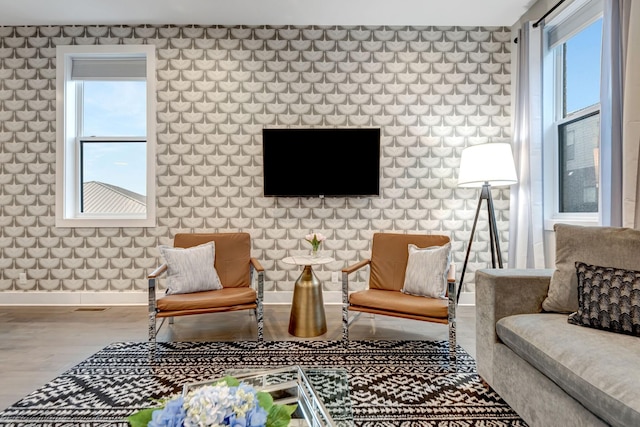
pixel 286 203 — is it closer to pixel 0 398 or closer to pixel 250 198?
pixel 250 198

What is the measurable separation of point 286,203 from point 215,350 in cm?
172

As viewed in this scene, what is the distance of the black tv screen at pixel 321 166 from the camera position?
148 inches

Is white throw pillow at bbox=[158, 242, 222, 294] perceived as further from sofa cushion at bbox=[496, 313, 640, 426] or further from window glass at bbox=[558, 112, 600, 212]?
window glass at bbox=[558, 112, 600, 212]

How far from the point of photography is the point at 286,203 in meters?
3.82

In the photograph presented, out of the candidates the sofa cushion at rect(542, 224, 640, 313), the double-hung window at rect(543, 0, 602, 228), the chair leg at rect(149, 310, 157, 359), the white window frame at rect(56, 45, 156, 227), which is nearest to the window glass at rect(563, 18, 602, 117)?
the double-hung window at rect(543, 0, 602, 228)

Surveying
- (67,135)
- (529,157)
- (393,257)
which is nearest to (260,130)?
(393,257)

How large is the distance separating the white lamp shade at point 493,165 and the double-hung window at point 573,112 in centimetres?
47

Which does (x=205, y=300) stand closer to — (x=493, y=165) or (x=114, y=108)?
(x=493, y=165)

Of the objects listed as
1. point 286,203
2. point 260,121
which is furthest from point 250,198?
point 260,121

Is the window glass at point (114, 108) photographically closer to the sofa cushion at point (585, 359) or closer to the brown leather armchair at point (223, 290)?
the brown leather armchair at point (223, 290)

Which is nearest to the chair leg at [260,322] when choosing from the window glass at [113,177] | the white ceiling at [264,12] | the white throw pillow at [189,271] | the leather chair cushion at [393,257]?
the white throw pillow at [189,271]

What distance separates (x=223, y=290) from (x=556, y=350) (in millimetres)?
2262

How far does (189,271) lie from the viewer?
9.24 feet

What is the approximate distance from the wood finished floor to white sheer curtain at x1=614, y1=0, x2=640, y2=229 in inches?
54.6
